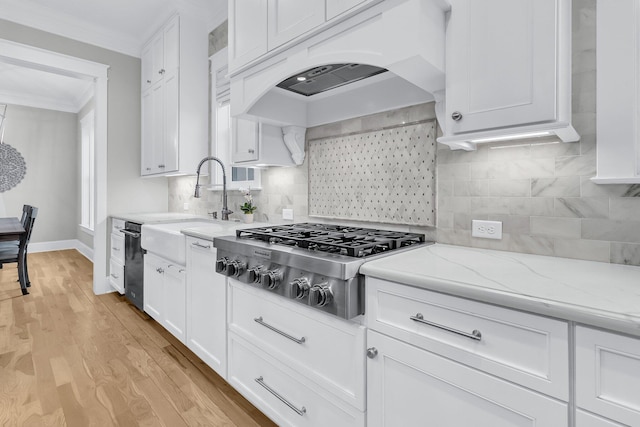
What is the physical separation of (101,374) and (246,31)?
7.99 ft

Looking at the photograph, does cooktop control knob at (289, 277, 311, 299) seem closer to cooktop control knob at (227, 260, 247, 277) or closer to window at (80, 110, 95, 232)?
cooktop control knob at (227, 260, 247, 277)

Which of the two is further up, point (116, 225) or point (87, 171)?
point (87, 171)

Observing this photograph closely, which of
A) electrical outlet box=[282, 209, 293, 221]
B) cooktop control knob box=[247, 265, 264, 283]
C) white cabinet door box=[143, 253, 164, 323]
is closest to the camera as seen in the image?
cooktop control knob box=[247, 265, 264, 283]

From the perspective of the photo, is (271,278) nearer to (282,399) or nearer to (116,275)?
(282,399)

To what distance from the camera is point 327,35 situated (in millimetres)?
1587

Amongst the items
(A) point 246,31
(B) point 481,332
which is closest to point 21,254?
(A) point 246,31

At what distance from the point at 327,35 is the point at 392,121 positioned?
59 cm

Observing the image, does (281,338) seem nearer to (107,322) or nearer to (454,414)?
(454,414)

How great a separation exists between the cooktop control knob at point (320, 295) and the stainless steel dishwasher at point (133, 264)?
236 centimetres

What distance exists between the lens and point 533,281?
3.16ft

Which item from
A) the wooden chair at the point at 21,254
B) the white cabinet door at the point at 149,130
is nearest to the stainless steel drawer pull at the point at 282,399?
the white cabinet door at the point at 149,130

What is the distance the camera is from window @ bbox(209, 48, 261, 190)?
3.30m

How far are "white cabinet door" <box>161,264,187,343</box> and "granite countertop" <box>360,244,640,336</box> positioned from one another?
5.45 ft

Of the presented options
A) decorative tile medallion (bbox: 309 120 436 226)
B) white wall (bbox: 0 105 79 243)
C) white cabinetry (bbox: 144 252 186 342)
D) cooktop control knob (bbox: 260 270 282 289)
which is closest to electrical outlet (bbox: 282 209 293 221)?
decorative tile medallion (bbox: 309 120 436 226)
